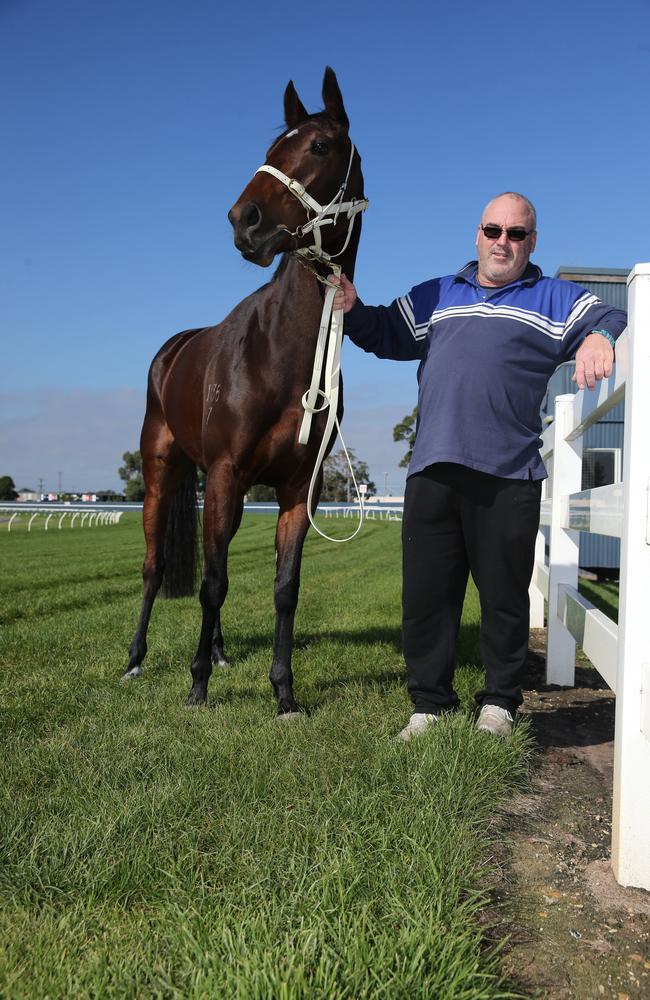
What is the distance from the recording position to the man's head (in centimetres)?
316

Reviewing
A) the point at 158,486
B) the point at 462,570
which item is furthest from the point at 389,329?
the point at 158,486

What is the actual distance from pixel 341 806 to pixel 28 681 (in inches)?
102

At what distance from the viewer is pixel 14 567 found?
13.0 meters

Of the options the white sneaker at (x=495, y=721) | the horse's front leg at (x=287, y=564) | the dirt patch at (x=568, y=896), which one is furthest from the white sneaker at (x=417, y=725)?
the horse's front leg at (x=287, y=564)

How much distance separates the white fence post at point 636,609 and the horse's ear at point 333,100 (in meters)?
1.93

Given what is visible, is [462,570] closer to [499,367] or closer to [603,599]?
[499,367]

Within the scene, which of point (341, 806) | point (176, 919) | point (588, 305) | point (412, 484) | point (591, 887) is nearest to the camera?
point (176, 919)

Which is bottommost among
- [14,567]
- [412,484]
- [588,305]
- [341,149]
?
[14,567]

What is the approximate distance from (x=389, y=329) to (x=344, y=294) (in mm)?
269

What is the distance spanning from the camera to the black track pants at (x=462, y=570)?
3230 mm

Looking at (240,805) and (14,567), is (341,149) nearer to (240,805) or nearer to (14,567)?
(240,805)

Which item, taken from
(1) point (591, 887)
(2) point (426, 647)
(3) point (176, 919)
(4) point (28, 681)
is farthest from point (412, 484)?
(4) point (28, 681)

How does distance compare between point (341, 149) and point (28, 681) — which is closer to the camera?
point (341, 149)

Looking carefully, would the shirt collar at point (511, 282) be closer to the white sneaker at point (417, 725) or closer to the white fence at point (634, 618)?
the white fence at point (634, 618)
